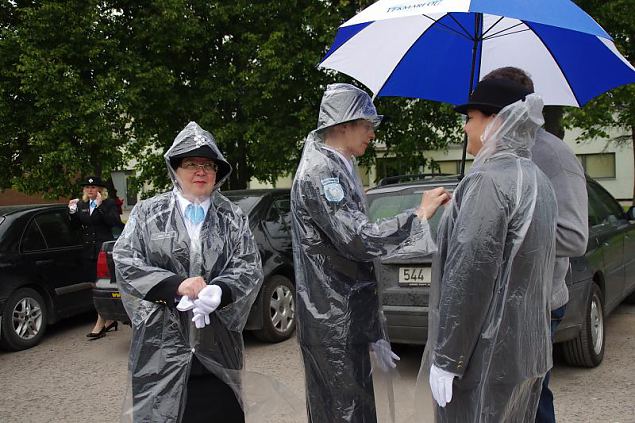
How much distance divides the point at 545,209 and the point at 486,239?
29cm

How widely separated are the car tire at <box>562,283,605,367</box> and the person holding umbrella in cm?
226

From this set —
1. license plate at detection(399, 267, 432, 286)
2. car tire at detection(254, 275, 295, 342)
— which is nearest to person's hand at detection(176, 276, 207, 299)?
license plate at detection(399, 267, 432, 286)

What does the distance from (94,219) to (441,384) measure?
6.01 metres

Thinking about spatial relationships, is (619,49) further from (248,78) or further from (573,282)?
(573,282)

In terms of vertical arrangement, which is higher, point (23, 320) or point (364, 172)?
point (364, 172)

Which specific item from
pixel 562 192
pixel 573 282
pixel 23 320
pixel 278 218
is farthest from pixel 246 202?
pixel 562 192

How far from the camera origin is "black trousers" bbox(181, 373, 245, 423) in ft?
8.91

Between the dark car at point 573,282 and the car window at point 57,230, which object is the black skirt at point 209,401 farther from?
the car window at point 57,230

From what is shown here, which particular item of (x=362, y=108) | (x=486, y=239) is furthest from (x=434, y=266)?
(x=362, y=108)

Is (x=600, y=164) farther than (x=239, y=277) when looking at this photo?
Yes

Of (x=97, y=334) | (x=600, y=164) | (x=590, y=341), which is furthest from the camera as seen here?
(x=600, y=164)

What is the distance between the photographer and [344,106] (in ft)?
9.62

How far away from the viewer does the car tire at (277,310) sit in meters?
6.25

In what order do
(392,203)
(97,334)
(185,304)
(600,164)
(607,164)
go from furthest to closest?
(600,164), (607,164), (97,334), (392,203), (185,304)
